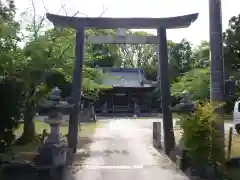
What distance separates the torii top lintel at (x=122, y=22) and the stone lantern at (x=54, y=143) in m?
3.47

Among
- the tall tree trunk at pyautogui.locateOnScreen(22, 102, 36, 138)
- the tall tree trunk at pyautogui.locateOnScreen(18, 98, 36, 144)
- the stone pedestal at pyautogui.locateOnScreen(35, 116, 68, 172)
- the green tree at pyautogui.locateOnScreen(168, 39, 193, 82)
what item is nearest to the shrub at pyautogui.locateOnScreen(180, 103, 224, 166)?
the stone pedestal at pyautogui.locateOnScreen(35, 116, 68, 172)

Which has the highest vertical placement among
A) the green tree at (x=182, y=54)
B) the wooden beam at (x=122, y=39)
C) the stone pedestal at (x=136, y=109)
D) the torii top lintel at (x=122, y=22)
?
the green tree at (x=182, y=54)

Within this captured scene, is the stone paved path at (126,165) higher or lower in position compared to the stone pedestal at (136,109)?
higher

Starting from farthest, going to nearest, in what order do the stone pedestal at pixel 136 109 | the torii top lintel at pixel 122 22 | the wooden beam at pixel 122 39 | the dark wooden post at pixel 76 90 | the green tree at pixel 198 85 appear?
1. the stone pedestal at pixel 136 109
2. the green tree at pixel 198 85
3. the wooden beam at pixel 122 39
4. the torii top lintel at pixel 122 22
5. the dark wooden post at pixel 76 90

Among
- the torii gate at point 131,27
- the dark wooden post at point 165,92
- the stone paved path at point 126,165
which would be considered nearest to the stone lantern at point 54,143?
the stone paved path at point 126,165

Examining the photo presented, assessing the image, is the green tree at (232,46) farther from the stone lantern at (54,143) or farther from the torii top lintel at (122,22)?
the stone lantern at (54,143)

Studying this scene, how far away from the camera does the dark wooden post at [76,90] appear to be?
13312mm

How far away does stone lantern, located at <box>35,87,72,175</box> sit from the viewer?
400 inches

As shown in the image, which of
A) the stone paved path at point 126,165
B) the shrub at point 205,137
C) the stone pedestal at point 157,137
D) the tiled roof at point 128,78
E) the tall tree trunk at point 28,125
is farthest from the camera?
the tiled roof at point 128,78

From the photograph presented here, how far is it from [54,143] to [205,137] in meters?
4.34

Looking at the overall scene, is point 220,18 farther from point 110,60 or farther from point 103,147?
point 110,60

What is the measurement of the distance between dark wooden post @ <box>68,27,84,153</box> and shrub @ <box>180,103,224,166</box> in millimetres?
5383

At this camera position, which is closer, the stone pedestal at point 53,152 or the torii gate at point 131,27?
the stone pedestal at point 53,152

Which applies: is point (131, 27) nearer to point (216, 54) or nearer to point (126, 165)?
point (216, 54)
